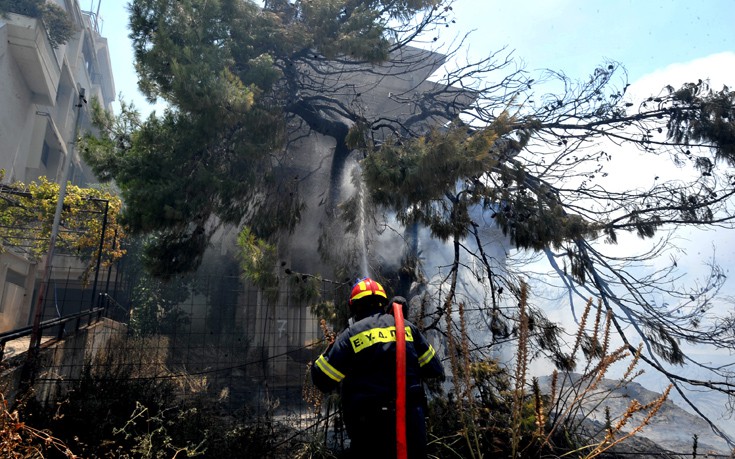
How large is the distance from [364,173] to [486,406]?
9.81 feet

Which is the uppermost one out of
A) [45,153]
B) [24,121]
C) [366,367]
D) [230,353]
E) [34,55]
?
[34,55]

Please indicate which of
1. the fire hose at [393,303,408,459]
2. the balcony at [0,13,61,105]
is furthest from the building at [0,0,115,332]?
the fire hose at [393,303,408,459]

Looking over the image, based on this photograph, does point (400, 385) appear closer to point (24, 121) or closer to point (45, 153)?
point (24, 121)

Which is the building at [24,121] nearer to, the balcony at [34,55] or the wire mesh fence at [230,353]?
the balcony at [34,55]

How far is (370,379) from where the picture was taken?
10.4 feet

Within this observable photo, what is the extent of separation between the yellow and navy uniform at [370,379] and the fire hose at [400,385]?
10cm

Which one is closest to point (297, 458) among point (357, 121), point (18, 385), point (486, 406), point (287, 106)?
point (486, 406)

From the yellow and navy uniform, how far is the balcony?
19129 mm

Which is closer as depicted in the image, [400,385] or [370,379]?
[400,385]

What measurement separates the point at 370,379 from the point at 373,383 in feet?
0.11

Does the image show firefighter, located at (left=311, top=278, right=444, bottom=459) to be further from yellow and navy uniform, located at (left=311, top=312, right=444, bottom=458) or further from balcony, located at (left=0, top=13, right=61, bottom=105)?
balcony, located at (left=0, top=13, right=61, bottom=105)

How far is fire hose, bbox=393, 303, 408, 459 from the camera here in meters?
2.88

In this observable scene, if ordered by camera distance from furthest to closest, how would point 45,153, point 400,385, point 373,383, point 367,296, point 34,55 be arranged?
1. point 45,153
2. point 34,55
3. point 367,296
4. point 373,383
5. point 400,385

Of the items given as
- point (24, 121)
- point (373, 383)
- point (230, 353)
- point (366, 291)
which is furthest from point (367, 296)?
point (24, 121)
